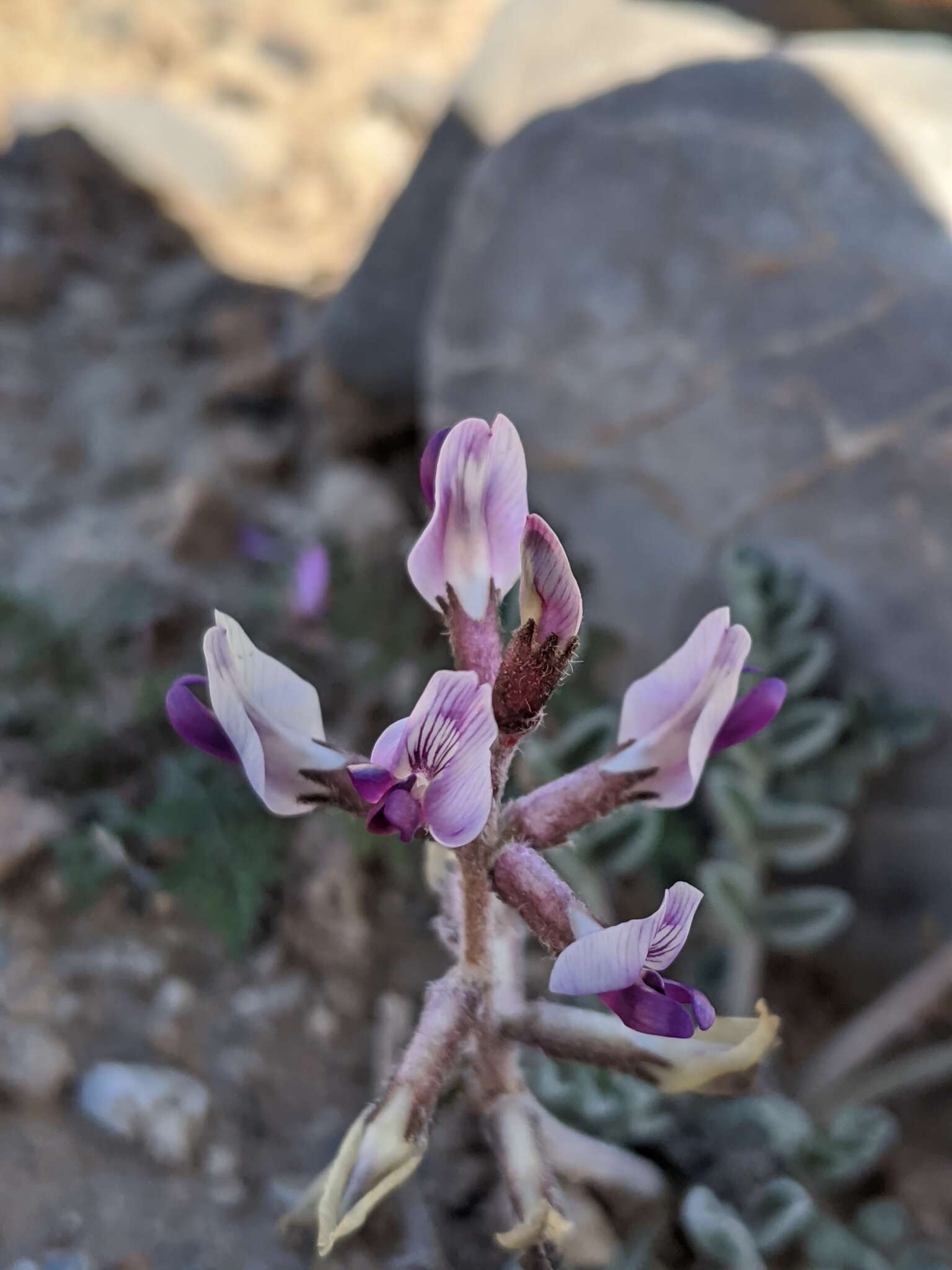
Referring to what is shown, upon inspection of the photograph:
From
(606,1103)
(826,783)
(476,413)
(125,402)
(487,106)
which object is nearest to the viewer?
(606,1103)

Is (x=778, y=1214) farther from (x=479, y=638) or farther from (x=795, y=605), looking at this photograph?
(x=795, y=605)

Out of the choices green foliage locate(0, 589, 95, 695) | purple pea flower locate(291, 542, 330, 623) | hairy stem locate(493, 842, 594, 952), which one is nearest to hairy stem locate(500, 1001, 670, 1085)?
hairy stem locate(493, 842, 594, 952)

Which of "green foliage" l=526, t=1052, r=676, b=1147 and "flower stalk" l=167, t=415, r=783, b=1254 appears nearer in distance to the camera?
"flower stalk" l=167, t=415, r=783, b=1254

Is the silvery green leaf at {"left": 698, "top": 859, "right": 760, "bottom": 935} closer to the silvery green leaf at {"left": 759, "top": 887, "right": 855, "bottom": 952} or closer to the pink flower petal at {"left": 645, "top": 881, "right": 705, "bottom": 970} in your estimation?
the silvery green leaf at {"left": 759, "top": 887, "right": 855, "bottom": 952}

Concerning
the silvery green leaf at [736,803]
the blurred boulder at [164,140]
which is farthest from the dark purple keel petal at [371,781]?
the blurred boulder at [164,140]

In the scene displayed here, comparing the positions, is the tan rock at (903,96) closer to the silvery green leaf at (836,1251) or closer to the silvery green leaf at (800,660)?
the silvery green leaf at (800,660)

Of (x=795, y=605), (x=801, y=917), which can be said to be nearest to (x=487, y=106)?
(x=795, y=605)
